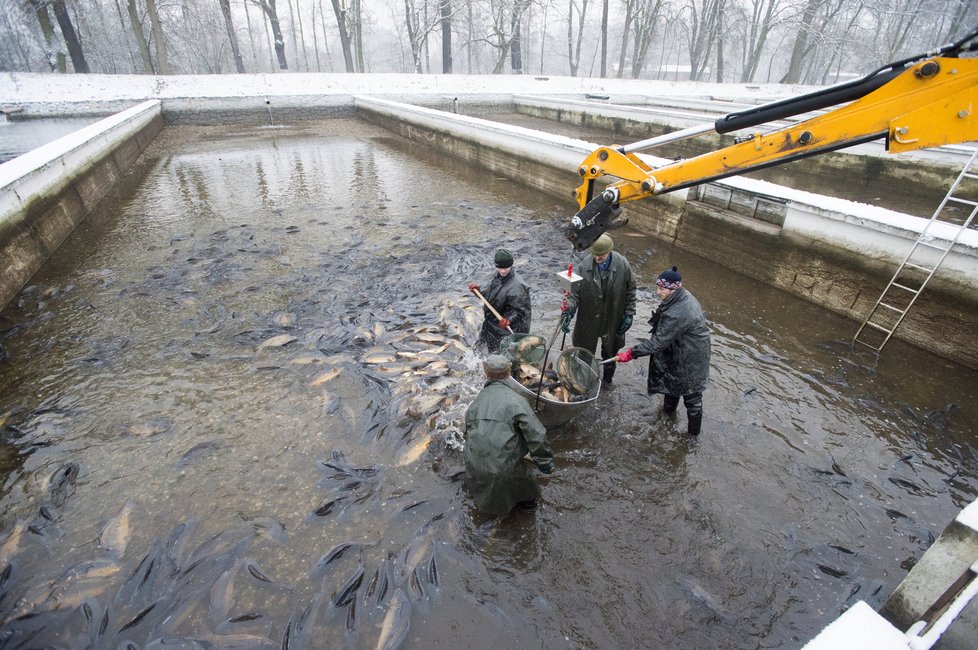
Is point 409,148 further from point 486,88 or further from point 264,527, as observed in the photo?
point 264,527

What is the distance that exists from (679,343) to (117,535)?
5.41 m

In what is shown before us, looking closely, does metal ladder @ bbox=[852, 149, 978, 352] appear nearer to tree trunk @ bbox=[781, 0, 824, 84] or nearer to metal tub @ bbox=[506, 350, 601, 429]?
metal tub @ bbox=[506, 350, 601, 429]

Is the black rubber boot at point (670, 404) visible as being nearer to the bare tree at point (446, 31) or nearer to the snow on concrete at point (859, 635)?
the snow on concrete at point (859, 635)

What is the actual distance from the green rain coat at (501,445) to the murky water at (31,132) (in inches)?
674

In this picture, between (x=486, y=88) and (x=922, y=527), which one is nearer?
(x=922, y=527)

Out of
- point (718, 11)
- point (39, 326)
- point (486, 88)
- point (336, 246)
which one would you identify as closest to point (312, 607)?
point (39, 326)

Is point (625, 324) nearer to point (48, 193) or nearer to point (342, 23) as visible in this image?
point (48, 193)

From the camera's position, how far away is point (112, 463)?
471cm

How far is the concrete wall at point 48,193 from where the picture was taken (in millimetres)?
7887

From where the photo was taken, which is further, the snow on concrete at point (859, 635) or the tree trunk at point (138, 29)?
the tree trunk at point (138, 29)

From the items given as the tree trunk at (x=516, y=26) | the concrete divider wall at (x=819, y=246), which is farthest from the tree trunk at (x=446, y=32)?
the concrete divider wall at (x=819, y=246)

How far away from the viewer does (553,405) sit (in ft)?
15.2

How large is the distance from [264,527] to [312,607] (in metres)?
0.95

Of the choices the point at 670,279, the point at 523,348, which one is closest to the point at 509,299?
the point at 523,348
